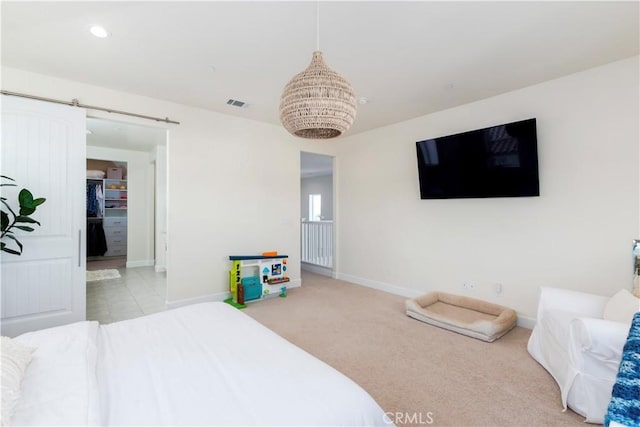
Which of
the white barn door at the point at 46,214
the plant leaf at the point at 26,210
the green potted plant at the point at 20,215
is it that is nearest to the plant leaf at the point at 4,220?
the green potted plant at the point at 20,215

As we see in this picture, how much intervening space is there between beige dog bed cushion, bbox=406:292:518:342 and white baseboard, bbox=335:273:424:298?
480mm

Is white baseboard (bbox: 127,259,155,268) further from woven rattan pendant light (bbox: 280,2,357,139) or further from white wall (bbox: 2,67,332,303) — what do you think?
woven rattan pendant light (bbox: 280,2,357,139)

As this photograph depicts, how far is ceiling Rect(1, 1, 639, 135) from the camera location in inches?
76.4

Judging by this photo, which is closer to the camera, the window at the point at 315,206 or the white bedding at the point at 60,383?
the white bedding at the point at 60,383

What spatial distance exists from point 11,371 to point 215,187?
3.10 m

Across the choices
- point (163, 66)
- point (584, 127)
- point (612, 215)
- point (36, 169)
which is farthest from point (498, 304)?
point (36, 169)

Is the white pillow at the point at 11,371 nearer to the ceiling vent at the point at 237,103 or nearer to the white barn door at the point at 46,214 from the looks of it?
the white barn door at the point at 46,214

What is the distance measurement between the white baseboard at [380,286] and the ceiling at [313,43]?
2.67 meters

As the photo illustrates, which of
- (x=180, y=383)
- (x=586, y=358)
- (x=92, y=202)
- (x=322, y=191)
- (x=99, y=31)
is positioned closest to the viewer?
(x=180, y=383)

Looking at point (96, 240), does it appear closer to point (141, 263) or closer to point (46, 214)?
point (141, 263)

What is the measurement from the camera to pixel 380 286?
4.57m

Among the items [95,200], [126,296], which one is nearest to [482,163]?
[126,296]

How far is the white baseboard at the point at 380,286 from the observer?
418cm

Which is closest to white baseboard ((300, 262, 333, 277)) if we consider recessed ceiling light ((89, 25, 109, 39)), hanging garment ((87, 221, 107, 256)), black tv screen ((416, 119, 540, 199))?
black tv screen ((416, 119, 540, 199))
